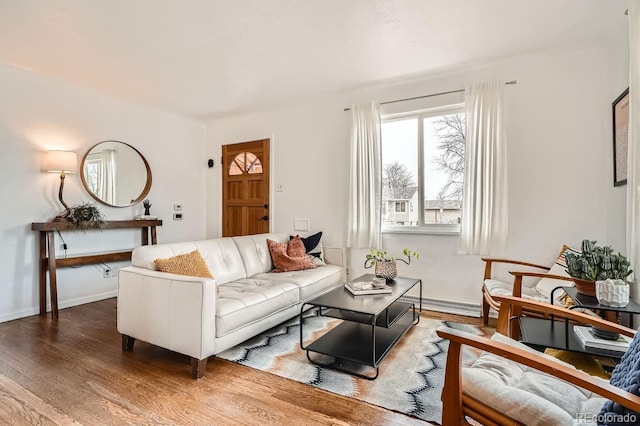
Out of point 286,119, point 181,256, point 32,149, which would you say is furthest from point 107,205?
point 286,119

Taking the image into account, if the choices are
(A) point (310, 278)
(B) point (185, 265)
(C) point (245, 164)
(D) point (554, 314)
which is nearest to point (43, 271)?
(B) point (185, 265)

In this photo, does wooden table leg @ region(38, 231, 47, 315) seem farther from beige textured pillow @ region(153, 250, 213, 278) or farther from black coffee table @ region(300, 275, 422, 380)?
black coffee table @ region(300, 275, 422, 380)

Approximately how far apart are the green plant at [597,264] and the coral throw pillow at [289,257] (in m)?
2.25

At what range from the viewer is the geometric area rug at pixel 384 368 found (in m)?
1.83

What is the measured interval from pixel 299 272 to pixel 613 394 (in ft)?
8.71

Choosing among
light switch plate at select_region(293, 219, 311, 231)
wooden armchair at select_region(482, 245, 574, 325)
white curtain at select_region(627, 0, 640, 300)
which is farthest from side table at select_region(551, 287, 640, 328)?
light switch plate at select_region(293, 219, 311, 231)

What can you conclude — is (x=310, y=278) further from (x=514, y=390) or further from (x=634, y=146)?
(x=634, y=146)

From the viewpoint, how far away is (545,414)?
40.1 inches

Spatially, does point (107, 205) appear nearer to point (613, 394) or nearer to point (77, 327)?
point (77, 327)

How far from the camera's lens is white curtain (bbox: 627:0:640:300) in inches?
72.8

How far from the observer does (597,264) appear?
1911mm

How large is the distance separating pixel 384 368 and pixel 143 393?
147 centimetres

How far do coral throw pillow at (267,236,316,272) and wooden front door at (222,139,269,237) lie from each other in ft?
3.36

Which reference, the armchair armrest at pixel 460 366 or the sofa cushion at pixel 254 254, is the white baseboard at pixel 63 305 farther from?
Result: the armchair armrest at pixel 460 366
